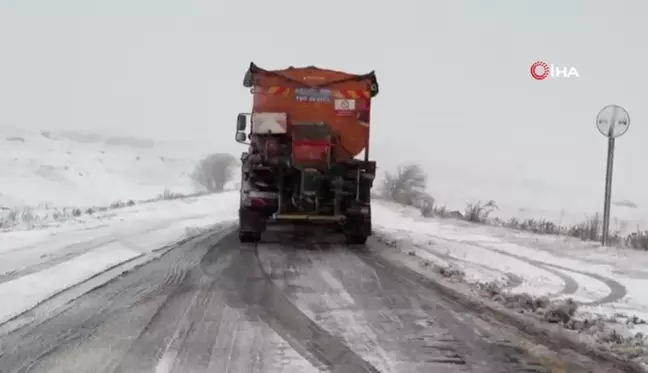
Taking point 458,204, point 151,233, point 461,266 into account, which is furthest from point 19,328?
point 458,204

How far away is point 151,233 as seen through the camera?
41.1ft

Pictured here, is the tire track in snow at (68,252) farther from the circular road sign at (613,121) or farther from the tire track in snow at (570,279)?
the circular road sign at (613,121)

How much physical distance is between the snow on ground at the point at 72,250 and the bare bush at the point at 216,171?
38026 millimetres

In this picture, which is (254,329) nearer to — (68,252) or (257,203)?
(68,252)

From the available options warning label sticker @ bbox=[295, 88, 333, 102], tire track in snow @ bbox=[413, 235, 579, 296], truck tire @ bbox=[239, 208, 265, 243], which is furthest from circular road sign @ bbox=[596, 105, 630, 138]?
truck tire @ bbox=[239, 208, 265, 243]

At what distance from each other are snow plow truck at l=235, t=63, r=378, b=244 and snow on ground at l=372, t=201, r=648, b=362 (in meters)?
1.56

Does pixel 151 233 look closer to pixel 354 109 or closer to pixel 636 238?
pixel 354 109

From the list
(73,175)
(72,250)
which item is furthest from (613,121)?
(73,175)

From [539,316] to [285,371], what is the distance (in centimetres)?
286

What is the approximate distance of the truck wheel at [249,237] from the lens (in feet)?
37.0

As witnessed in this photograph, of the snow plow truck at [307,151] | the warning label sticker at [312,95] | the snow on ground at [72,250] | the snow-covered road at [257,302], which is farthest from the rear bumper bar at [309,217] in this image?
the warning label sticker at [312,95]

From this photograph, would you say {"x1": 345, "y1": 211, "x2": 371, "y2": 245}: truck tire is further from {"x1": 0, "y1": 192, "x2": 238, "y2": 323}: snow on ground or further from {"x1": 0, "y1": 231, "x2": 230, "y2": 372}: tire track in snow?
{"x1": 0, "y1": 231, "x2": 230, "y2": 372}: tire track in snow

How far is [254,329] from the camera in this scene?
495cm

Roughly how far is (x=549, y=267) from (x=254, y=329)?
5743mm
